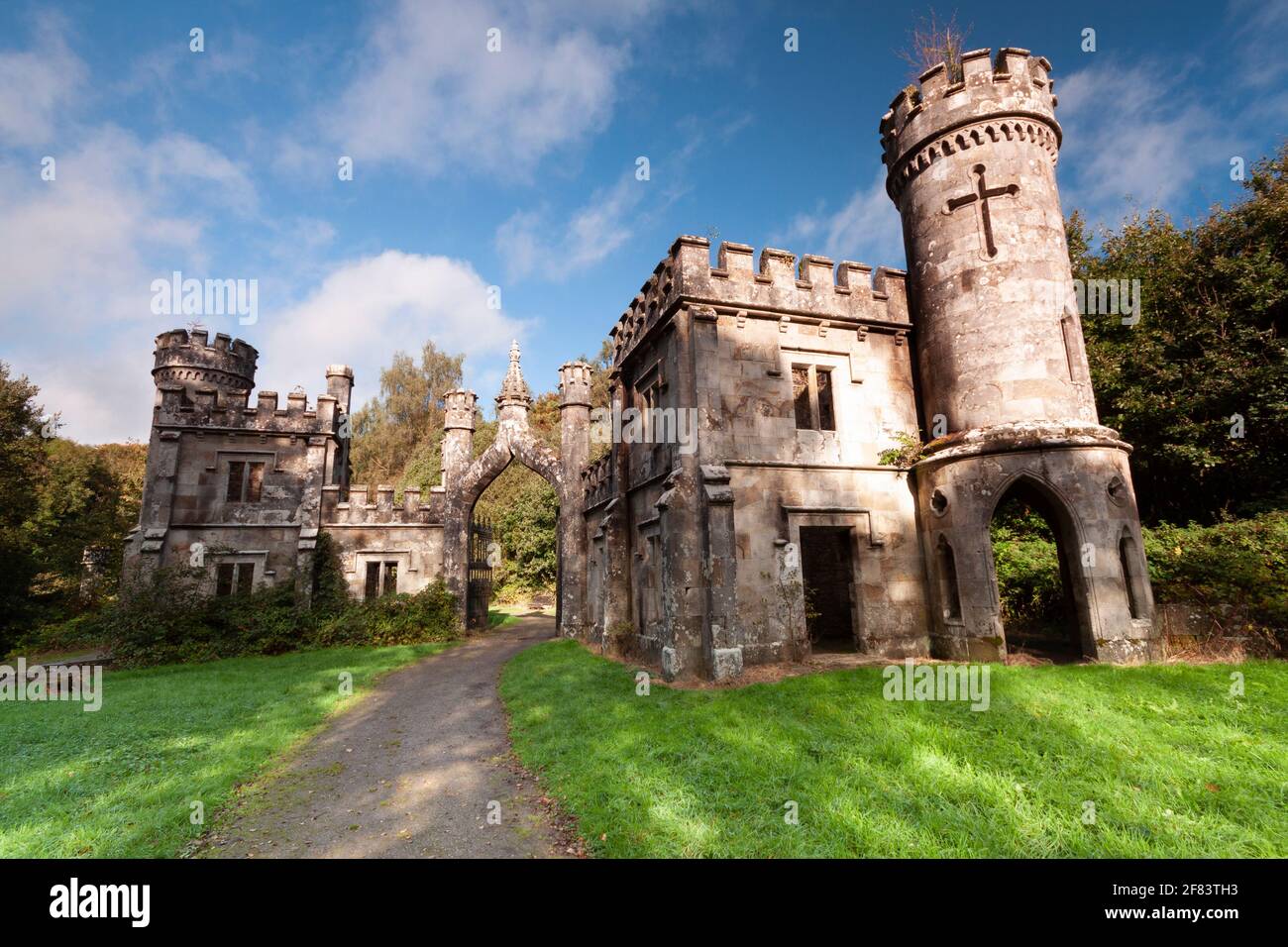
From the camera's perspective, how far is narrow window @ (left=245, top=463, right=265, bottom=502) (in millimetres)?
20000

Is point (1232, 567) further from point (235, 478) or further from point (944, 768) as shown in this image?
point (235, 478)

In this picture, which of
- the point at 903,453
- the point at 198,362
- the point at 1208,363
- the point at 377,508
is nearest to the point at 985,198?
the point at 903,453

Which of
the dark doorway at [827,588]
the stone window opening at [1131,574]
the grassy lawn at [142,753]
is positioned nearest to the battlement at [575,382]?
the dark doorway at [827,588]

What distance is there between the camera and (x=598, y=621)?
632 inches

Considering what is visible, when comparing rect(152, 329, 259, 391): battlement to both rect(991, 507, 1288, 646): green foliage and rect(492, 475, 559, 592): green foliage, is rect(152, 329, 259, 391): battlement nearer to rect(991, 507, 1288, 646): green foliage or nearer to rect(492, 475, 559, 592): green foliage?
rect(492, 475, 559, 592): green foliage

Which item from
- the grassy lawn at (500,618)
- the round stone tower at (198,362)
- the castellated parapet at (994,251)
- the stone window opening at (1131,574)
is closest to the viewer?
the stone window opening at (1131,574)

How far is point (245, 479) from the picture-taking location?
65.6 ft

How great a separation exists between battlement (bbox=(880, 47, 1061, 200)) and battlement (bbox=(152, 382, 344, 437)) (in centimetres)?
2088

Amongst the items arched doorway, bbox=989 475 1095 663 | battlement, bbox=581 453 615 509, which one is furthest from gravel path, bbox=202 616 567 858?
arched doorway, bbox=989 475 1095 663

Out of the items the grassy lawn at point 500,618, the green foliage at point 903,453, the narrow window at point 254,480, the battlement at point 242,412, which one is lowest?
the grassy lawn at point 500,618

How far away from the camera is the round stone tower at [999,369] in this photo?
968 centimetres

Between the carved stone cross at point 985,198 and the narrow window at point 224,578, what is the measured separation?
24.1 m

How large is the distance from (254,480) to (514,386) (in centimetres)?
1010

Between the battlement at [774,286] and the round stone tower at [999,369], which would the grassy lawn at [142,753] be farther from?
the round stone tower at [999,369]
